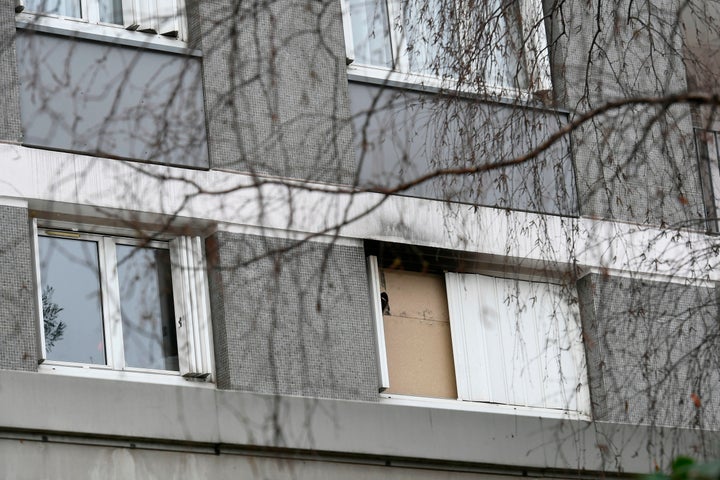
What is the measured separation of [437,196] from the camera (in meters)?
15.3

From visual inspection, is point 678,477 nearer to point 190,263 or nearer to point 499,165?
point 499,165

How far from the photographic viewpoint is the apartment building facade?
12953mm

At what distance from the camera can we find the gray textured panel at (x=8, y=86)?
1338 cm

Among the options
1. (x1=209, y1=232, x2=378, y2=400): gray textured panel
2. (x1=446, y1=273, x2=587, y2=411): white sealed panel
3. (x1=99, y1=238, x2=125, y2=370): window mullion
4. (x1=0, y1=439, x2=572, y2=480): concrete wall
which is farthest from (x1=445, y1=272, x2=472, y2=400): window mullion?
(x1=99, y1=238, x2=125, y2=370): window mullion

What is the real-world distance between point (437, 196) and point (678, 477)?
10.2 m

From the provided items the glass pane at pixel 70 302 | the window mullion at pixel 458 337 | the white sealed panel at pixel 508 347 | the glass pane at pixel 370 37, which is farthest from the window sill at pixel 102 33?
the white sealed panel at pixel 508 347

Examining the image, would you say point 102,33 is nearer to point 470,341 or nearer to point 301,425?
point 301,425

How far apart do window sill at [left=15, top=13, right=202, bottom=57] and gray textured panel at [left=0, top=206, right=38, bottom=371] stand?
153cm

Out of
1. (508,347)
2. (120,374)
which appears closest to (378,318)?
(508,347)

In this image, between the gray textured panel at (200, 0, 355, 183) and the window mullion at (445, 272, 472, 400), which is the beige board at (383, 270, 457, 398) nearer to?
the window mullion at (445, 272, 472, 400)

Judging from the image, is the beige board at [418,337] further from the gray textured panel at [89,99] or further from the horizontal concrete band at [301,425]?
the gray textured panel at [89,99]

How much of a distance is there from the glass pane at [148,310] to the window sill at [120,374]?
0.30 feet

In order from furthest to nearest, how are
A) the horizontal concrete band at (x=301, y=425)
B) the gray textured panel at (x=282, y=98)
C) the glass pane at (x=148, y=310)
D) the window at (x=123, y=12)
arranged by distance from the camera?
the gray textured panel at (x=282, y=98) → the window at (x=123, y=12) → the glass pane at (x=148, y=310) → the horizontal concrete band at (x=301, y=425)

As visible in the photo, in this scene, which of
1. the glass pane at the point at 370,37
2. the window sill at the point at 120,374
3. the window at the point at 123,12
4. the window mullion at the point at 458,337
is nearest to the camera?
the window sill at the point at 120,374
